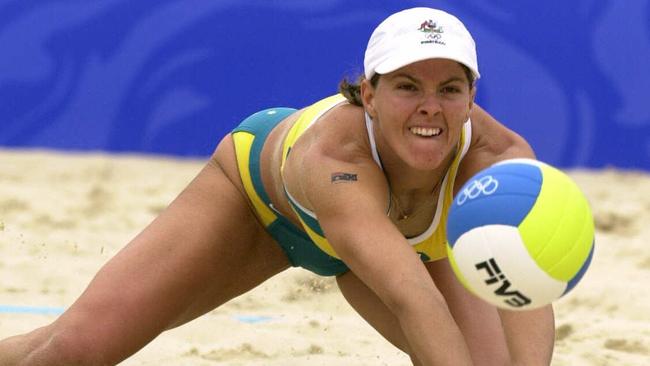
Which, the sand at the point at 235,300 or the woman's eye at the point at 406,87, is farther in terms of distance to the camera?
the sand at the point at 235,300

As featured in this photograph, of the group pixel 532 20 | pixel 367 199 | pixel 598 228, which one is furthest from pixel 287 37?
pixel 367 199

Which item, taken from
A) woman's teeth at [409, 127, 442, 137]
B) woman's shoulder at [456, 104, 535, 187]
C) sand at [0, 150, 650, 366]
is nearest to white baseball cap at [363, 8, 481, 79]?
woman's teeth at [409, 127, 442, 137]

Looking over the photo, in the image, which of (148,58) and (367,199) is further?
(148,58)

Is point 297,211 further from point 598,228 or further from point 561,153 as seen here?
point 561,153

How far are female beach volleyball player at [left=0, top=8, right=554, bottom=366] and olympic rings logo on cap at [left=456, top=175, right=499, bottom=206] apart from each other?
25 cm

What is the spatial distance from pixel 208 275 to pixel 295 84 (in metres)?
4.28

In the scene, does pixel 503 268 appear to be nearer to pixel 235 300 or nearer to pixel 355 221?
pixel 355 221

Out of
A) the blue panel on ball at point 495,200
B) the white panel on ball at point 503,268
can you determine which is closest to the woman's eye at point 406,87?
the blue panel on ball at point 495,200

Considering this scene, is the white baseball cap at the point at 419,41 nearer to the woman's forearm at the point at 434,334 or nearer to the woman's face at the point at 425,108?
the woman's face at the point at 425,108

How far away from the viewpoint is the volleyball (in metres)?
2.41

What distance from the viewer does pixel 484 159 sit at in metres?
2.99

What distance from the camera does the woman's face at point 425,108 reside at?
274 cm

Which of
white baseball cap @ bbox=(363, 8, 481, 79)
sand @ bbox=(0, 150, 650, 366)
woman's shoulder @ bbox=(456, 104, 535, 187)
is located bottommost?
sand @ bbox=(0, 150, 650, 366)

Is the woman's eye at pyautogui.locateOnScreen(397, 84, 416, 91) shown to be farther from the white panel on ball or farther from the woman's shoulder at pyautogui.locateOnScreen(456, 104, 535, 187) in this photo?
the white panel on ball
